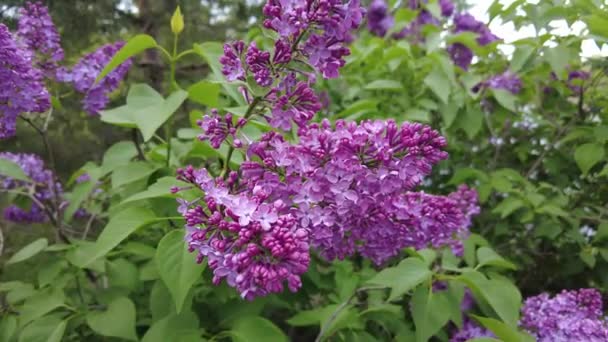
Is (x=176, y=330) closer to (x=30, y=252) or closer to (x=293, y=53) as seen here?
(x=30, y=252)

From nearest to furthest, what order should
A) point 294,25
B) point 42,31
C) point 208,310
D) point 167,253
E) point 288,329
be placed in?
point 294,25, point 167,253, point 208,310, point 42,31, point 288,329

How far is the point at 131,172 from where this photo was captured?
65.4 inches

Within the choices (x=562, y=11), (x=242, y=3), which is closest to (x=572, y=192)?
(x=562, y=11)

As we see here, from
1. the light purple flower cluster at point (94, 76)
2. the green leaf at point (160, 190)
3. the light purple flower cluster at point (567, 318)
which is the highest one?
the light purple flower cluster at point (94, 76)

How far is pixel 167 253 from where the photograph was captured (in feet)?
4.07

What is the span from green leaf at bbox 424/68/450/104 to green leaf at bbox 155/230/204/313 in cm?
137

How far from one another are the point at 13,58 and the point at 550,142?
2.53 metres

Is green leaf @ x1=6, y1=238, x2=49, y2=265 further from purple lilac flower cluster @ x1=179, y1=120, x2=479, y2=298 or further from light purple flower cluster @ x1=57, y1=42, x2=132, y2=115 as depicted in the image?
purple lilac flower cluster @ x1=179, y1=120, x2=479, y2=298

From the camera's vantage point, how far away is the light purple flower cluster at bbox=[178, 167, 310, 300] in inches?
39.0

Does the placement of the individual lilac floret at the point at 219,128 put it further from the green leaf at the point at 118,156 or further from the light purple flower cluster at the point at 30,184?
the light purple flower cluster at the point at 30,184

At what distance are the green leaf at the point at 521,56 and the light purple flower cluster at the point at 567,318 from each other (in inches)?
33.8

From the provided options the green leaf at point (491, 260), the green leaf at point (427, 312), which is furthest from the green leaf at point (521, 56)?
the green leaf at point (427, 312)

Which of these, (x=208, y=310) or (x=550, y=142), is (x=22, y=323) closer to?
(x=208, y=310)

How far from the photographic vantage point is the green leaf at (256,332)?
4.57ft
